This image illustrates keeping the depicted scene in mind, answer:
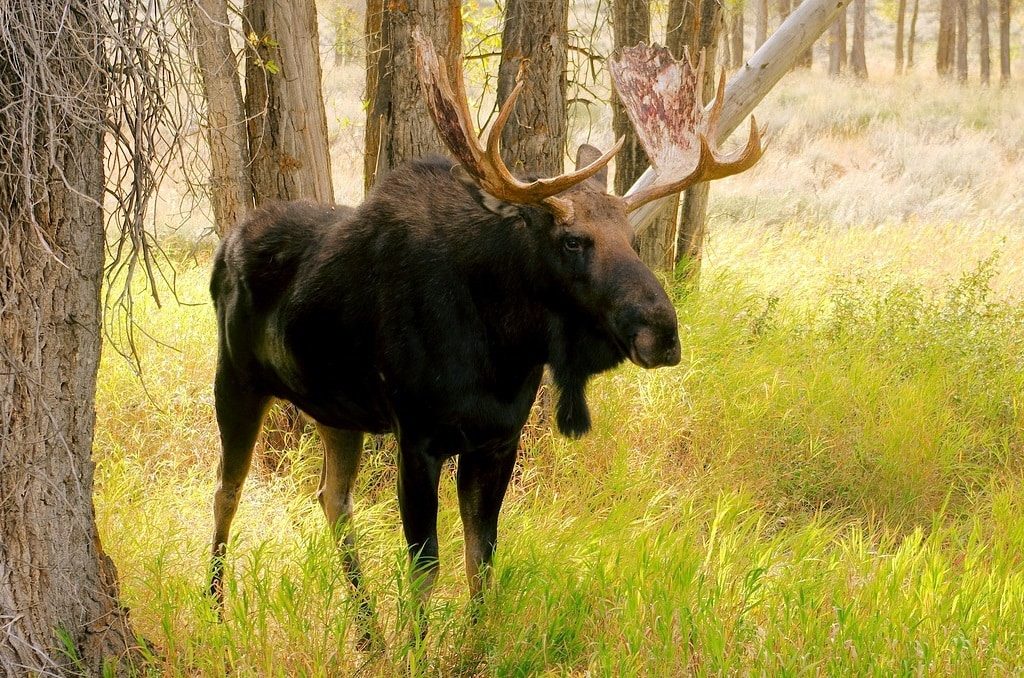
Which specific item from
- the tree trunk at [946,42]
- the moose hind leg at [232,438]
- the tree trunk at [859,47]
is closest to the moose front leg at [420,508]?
the moose hind leg at [232,438]

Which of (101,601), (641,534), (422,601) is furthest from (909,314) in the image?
(101,601)

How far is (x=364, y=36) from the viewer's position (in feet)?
20.0

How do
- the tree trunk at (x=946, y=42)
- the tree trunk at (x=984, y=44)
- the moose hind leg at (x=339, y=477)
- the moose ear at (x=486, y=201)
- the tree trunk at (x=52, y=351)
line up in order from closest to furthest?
the tree trunk at (x=52, y=351), the moose ear at (x=486, y=201), the moose hind leg at (x=339, y=477), the tree trunk at (x=984, y=44), the tree trunk at (x=946, y=42)

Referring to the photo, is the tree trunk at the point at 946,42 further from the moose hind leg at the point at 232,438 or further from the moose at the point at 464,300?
the moose hind leg at the point at 232,438

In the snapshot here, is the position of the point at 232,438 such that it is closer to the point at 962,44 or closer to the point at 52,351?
the point at 52,351

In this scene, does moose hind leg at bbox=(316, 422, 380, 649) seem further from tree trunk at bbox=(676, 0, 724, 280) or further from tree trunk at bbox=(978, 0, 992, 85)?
tree trunk at bbox=(978, 0, 992, 85)

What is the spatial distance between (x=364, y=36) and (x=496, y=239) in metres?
2.79

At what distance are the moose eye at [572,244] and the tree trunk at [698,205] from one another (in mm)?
4494

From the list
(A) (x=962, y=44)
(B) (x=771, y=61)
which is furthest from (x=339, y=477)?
(A) (x=962, y=44)

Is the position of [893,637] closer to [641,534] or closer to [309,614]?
[641,534]

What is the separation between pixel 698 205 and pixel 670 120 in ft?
14.1

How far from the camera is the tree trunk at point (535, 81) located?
5.69 m

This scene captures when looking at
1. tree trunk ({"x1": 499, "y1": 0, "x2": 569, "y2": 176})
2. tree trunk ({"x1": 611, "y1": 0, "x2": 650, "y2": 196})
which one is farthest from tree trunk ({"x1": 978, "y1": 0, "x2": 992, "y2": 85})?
tree trunk ({"x1": 499, "y1": 0, "x2": 569, "y2": 176})

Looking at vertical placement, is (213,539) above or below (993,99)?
below
